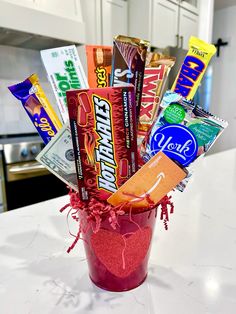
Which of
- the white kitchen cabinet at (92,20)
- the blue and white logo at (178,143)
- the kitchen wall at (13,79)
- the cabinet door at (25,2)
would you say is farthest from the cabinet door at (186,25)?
the blue and white logo at (178,143)

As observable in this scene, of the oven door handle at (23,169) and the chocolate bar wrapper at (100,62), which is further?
the oven door handle at (23,169)

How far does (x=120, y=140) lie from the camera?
30cm

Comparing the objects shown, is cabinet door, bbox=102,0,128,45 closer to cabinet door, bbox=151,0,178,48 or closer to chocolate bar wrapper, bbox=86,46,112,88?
cabinet door, bbox=151,0,178,48

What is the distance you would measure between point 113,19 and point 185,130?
2137 millimetres

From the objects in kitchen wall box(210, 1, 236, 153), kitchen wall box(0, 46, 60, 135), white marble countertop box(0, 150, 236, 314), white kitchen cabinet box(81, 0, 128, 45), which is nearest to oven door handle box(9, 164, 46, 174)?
kitchen wall box(0, 46, 60, 135)

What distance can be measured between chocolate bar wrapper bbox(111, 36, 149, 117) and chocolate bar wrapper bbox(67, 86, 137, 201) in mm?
Answer: 54

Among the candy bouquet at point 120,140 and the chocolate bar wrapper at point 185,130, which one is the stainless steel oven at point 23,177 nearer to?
the candy bouquet at point 120,140

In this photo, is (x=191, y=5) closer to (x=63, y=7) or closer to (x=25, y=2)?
(x=63, y=7)

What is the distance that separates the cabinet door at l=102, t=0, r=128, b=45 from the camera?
2008 millimetres

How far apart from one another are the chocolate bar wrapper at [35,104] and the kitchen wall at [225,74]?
334cm

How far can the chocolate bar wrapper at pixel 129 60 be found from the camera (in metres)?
0.32

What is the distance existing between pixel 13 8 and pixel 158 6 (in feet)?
4.55

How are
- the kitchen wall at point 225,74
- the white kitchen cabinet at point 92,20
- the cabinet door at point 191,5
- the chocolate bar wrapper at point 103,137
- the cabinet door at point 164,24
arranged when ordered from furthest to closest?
the kitchen wall at point 225,74 → the cabinet door at point 191,5 → the cabinet door at point 164,24 → the white kitchen cabinet at point 92,20 → the chocolate bar wrapper at point 103,137

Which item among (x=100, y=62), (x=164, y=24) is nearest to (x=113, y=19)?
(x=164, y=24)
